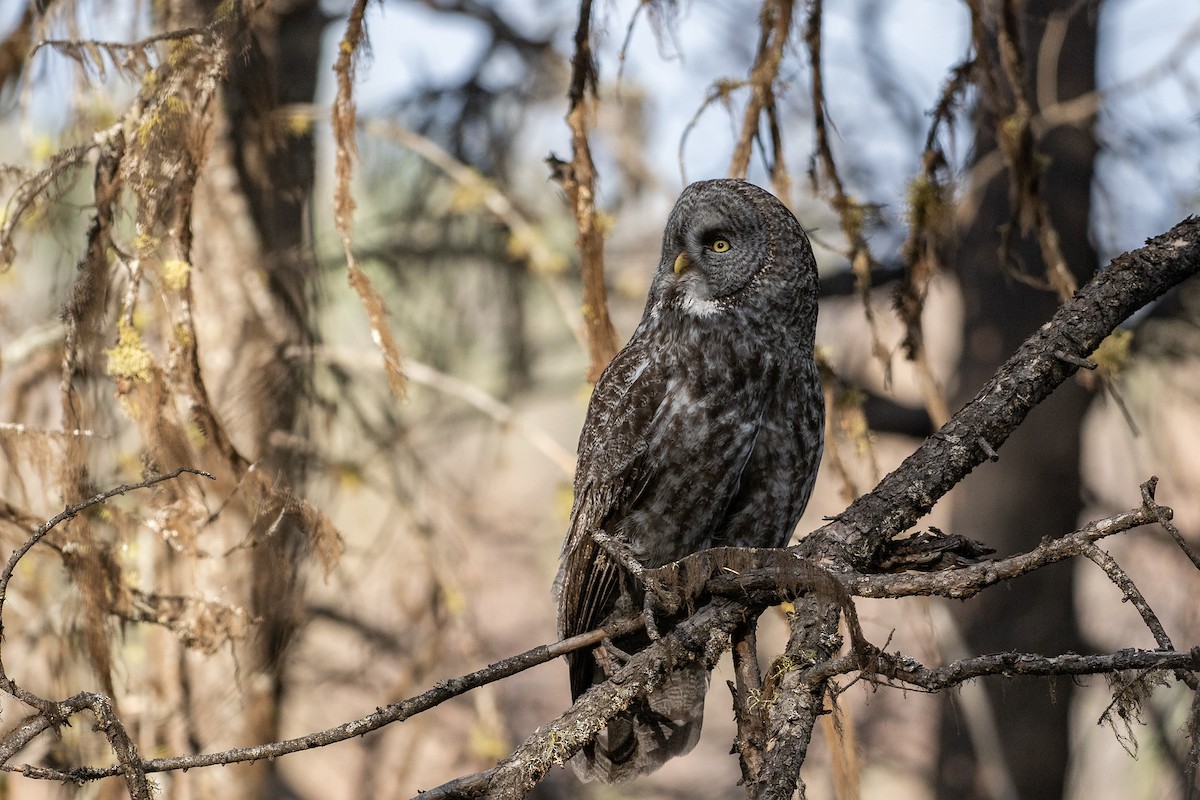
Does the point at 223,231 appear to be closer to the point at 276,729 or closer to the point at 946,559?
the point at 276,729

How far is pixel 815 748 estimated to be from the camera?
7129mm

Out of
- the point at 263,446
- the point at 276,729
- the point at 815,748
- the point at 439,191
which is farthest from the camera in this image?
the point at 815,748

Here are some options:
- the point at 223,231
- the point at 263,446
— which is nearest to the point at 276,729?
the point at 263,446

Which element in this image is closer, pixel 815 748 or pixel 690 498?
pixel 690 498

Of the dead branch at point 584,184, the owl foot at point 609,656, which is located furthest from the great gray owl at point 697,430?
the owl foot at point 609,656

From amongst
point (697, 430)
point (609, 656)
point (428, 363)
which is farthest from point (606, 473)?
point (428, 363)

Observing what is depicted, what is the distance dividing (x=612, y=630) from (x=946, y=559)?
0.64 metres

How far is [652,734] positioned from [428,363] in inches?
137

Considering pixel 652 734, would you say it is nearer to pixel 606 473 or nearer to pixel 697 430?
pixel 606 473

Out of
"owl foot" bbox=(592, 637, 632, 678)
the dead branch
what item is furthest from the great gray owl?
"owl foot" bbox=(592, 637, 632, 678)

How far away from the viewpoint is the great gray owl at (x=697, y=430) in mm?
2367

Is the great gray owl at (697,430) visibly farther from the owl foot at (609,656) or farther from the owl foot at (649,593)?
the owl foot at (649,593)

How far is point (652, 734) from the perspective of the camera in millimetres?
2609

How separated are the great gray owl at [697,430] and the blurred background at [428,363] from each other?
0.22m
